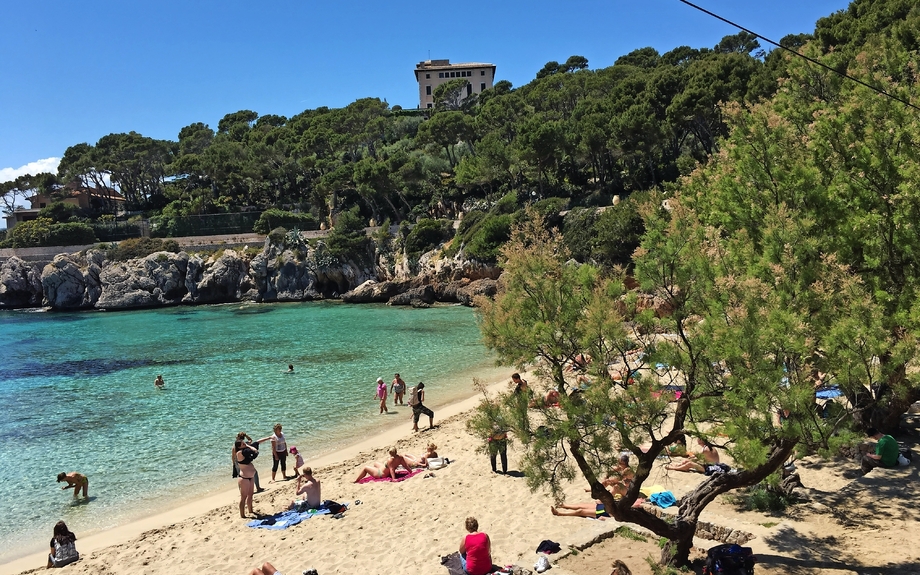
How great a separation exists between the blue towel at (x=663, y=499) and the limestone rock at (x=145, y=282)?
60388 mm

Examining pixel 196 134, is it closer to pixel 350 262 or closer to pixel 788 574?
pixel 350 262

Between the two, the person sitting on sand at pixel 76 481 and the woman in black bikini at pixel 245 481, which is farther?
the person sitting on sand at pixel 76 481

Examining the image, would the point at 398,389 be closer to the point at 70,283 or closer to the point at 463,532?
the point at 463,532

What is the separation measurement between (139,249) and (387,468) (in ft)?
199

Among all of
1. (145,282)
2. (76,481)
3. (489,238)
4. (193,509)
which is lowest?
(193,509)

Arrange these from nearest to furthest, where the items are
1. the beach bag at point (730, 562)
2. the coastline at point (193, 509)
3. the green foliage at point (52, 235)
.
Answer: the beach bag at point (730, 562), the coastline at point (193, 509), the green foliage at point (52, 235)

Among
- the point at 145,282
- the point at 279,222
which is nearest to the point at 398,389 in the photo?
the point at 145,282

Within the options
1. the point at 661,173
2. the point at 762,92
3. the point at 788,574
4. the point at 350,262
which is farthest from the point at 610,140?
the point at 788,574

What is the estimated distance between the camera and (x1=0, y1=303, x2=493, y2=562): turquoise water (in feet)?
46.8

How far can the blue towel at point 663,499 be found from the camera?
9766mm

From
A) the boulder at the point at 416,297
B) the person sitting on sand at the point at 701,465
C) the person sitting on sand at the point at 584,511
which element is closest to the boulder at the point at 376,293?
the boulder at the point at 416,297

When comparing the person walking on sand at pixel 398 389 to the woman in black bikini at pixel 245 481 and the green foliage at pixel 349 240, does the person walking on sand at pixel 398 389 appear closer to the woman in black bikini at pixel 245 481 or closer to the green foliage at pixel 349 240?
the woman in black bikini at pixel 245 481

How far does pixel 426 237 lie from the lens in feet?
181

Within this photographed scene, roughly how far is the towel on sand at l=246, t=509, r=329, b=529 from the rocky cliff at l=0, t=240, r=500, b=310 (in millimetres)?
42996
